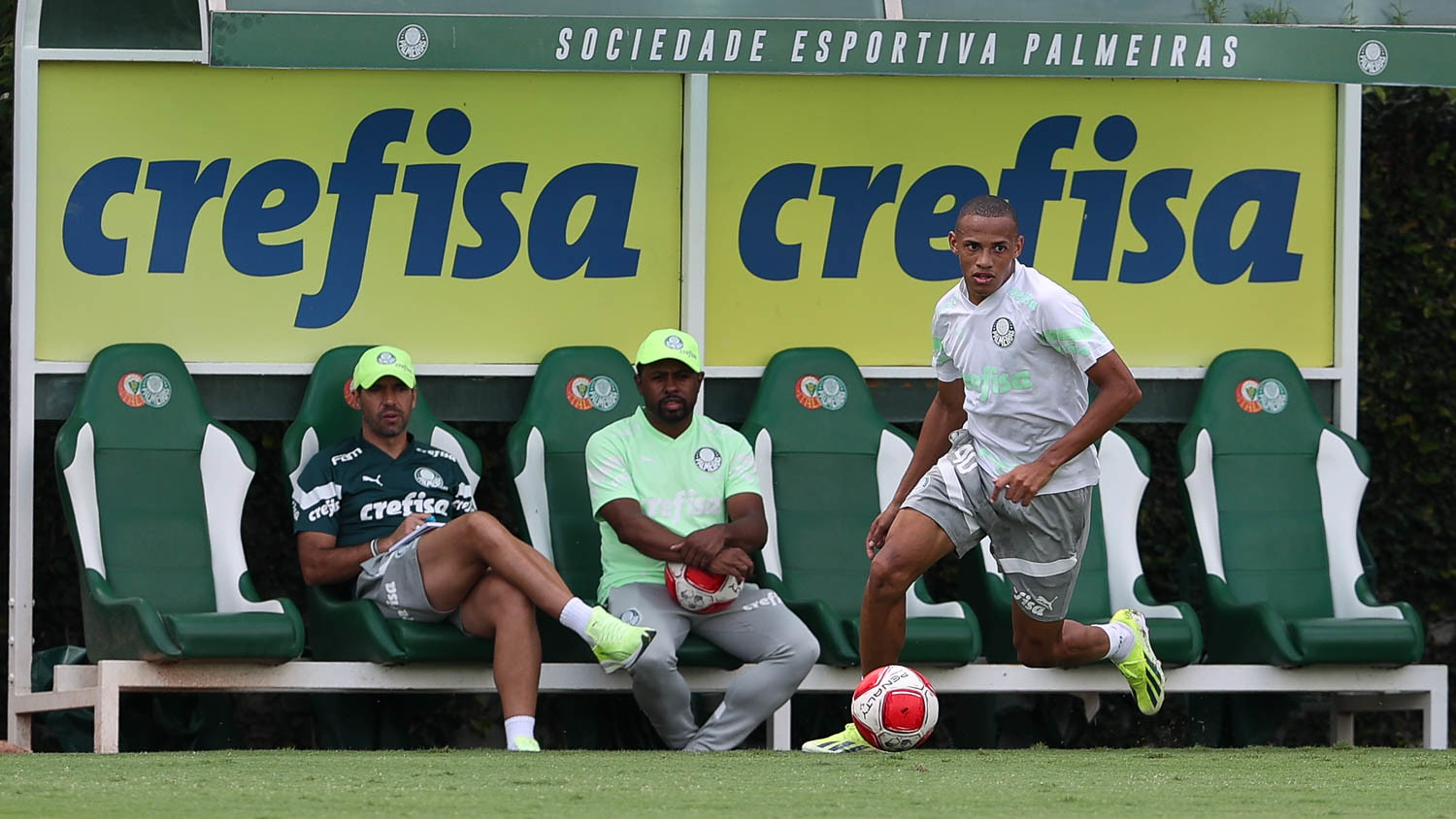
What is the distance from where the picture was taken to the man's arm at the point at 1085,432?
606cm

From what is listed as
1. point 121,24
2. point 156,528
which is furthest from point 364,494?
point 121,24

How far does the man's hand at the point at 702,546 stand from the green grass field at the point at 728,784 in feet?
3.11

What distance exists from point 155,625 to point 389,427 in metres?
1.06

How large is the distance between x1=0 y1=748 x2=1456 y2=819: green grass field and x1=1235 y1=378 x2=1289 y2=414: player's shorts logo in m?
2.20

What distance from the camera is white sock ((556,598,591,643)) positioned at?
732cm

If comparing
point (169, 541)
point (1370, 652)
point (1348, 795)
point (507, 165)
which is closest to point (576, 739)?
point (169, 541)

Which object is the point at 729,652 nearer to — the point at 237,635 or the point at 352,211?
the point at 237,635

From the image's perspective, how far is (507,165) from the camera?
8.57 m

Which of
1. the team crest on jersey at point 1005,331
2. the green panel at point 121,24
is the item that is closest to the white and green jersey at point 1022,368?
the team crest on jersey at point 1005,331

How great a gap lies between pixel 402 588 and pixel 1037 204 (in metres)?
2.96

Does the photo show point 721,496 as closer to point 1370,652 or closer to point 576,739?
point 576,739

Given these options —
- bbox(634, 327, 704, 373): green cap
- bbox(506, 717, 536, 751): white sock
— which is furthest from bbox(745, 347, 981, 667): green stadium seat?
bbox(506, 717, 536, 751): white sock

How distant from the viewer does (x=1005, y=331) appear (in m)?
6.35

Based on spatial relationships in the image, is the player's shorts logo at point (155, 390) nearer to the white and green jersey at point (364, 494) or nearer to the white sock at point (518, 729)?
the white and green jersey at point (364, 494)
